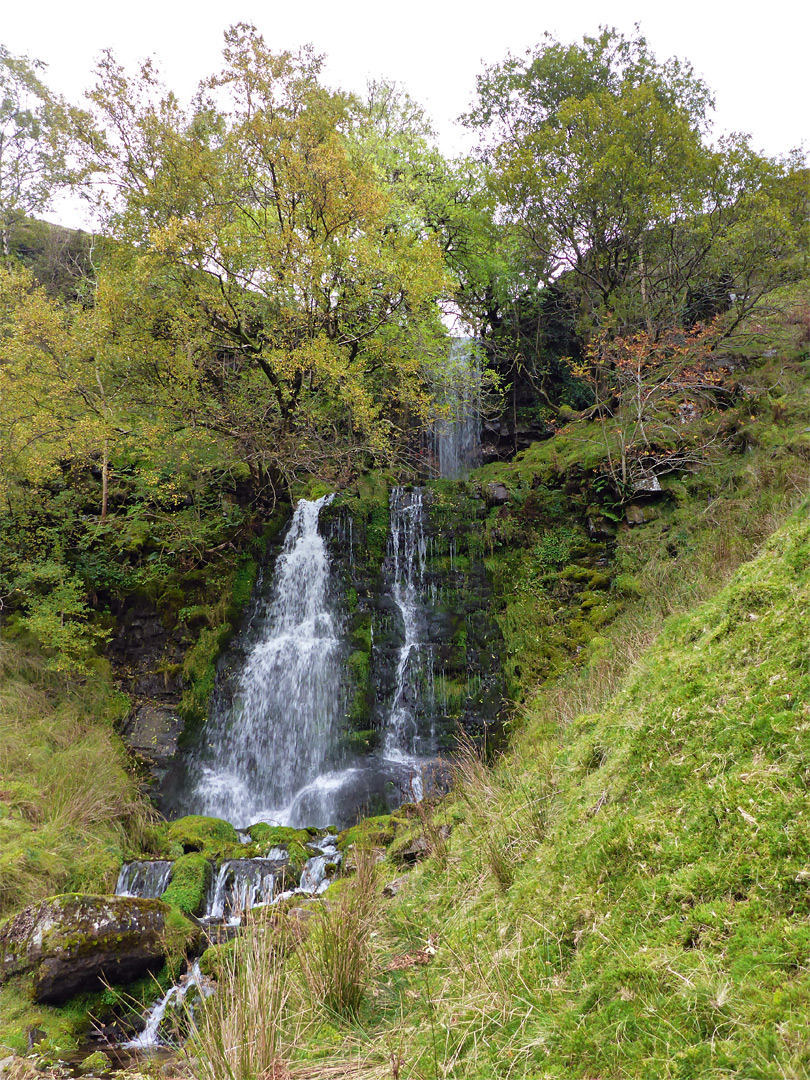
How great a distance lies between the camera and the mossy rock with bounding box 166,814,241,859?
21.8 ft

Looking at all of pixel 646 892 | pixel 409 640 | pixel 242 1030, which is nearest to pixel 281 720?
pixel 409 640

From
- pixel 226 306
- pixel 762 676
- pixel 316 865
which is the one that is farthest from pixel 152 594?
pixel 762 676

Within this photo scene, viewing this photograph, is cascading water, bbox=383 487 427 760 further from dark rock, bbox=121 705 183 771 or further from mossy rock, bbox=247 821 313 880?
dark rock, bbox=121 705 183 771

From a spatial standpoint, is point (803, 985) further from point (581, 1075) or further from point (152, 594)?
point (152, 594)

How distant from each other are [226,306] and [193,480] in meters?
3.68

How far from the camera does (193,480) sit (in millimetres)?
11750

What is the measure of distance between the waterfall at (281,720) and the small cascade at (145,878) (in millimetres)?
2493

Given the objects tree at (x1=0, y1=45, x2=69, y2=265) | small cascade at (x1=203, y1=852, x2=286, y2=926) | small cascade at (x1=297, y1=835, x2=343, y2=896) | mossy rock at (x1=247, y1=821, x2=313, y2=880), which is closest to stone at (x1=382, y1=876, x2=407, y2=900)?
small cascade at (x1=297, y1=835, x2=343, y2=896)

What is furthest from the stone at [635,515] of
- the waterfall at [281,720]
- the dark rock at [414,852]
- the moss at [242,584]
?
the moss at [242,584]

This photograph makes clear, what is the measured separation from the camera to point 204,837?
277 inches

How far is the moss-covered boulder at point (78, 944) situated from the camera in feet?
13.4

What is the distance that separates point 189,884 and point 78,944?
1.75 m

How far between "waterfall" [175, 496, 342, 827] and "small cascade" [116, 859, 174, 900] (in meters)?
2.49

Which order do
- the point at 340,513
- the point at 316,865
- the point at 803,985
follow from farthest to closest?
the point at 340,513 → the point at 316,865 → the point at 803,985
